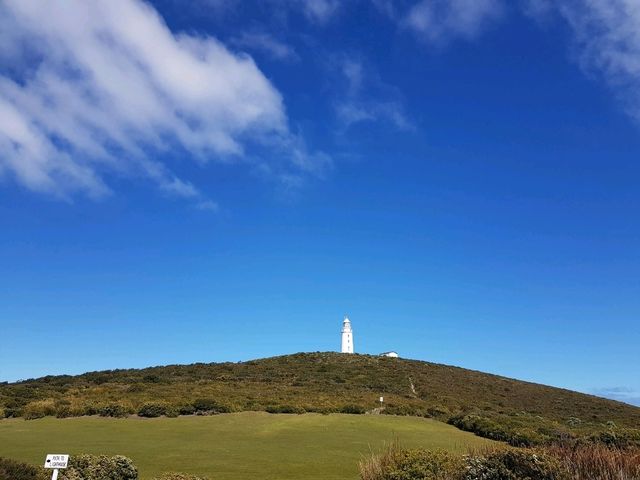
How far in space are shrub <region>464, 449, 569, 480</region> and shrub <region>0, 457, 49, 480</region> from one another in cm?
901

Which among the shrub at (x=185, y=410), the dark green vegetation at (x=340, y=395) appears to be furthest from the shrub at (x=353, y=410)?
the shrub at (x=185, y=410)

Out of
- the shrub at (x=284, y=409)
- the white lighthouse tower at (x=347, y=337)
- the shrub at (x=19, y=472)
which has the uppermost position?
the white lighthouse tower at (x=347, y=337)

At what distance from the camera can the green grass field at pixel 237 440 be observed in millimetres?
16516

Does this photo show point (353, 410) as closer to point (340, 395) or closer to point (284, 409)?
point (284, 409)

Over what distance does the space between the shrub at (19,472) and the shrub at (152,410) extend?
14097 millimetres

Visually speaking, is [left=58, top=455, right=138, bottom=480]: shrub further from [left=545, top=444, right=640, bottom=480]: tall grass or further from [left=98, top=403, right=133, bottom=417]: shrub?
[left=98, top=403, right=133, bottom=417]: shrub

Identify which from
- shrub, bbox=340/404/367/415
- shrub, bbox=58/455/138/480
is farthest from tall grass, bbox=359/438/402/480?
shrub, bbox=340/404/367/415

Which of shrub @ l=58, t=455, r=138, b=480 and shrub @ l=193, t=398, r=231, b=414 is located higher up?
shrub @ l=193, t=398, r=231, b=414

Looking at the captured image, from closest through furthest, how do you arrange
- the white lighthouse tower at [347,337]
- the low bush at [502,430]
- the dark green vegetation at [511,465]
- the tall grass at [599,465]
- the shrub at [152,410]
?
the tall grass at [599,465], the dark green vegetation at [511,465], the low bush at [502,430], the shrub at [152,410], the white lighthouse tower at [347,337]

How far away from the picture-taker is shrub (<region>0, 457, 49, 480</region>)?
11684 mm

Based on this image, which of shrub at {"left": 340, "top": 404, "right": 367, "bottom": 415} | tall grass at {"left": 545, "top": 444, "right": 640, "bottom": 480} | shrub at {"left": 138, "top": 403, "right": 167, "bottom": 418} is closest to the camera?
tall grass at {"left": 545, "top": 444, "right": 640, "bottom": 480}

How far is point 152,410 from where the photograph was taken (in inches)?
1049

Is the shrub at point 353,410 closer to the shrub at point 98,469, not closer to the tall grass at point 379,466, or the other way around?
the tall grass at point 379,466

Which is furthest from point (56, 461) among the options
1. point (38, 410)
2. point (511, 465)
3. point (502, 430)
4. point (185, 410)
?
point (502, 430)
